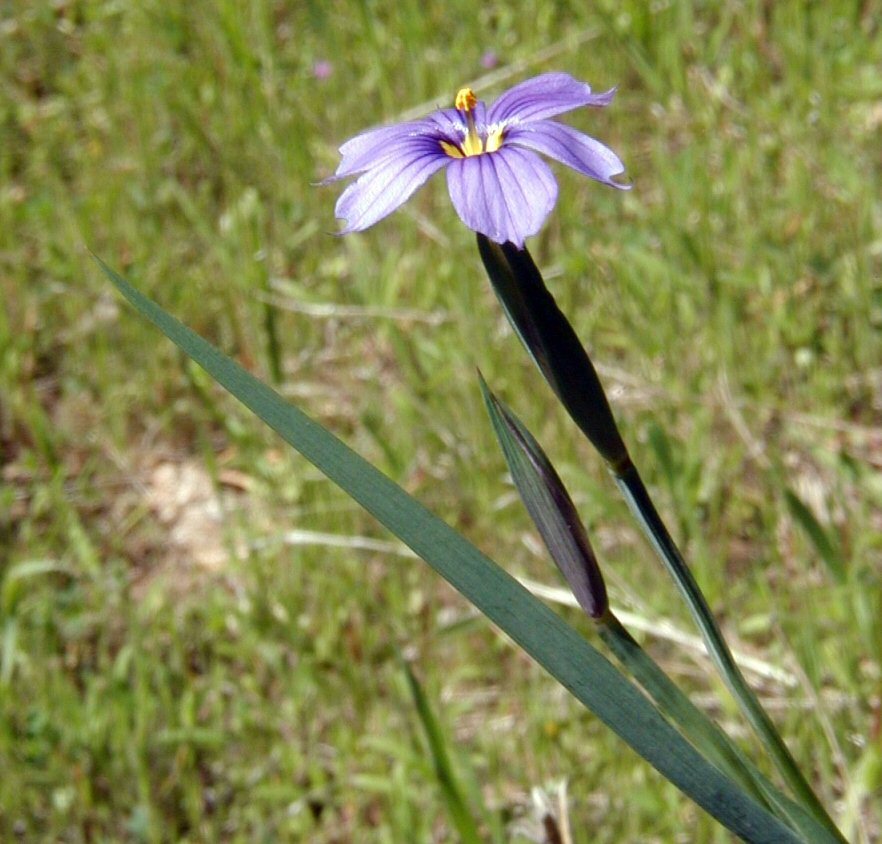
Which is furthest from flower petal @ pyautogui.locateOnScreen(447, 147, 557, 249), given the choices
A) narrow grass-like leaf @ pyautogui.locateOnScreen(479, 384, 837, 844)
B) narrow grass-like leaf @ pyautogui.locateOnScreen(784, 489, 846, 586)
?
narrow grass-like leaf @ pyautogui.locateOnScreen(784, 489, 846, 586)

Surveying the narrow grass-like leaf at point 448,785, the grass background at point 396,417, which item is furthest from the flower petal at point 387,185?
the grass background at point 396,417

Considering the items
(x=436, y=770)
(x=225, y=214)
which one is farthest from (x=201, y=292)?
(x=436, y=770)

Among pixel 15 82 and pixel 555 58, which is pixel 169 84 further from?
pixel 555 58

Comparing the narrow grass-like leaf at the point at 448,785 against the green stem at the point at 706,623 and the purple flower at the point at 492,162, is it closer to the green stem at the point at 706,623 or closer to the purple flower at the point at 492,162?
the green stem at the point at 706,623

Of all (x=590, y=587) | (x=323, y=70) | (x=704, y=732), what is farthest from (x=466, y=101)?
(x=323, y=70)

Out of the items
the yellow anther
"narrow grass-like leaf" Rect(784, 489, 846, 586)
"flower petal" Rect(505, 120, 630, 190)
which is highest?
the yellow anther

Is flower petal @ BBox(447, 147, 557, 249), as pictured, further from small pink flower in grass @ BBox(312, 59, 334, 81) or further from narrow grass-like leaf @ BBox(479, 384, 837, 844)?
small pink flower in grass @ BBox(312, 59, 334, 81)

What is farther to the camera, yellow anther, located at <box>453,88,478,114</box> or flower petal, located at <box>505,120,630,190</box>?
yellow anther, located at <box>453,88,478,114</box>
